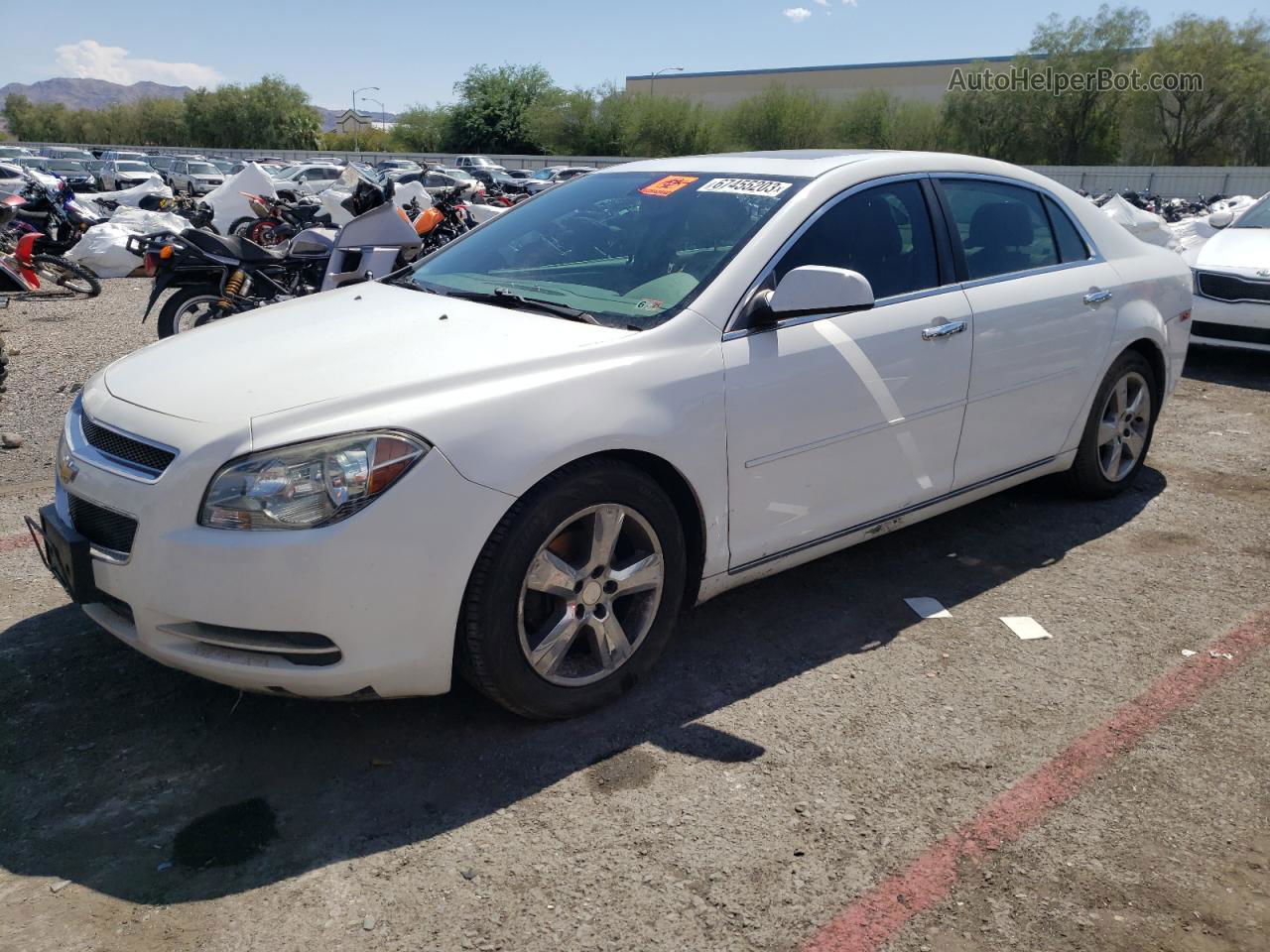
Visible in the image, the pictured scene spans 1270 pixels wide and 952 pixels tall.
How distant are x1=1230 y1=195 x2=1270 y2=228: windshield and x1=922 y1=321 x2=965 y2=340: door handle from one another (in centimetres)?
731

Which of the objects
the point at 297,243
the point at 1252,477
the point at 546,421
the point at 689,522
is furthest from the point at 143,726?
the point at 297,243

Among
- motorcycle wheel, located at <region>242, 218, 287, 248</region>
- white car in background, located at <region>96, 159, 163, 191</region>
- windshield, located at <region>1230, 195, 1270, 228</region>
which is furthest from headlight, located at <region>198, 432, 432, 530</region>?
white car in background, located at <region>96, 159, 163, 191</region>

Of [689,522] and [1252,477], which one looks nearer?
[689,522]

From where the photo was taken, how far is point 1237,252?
886 cm

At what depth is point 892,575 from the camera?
4.48 m

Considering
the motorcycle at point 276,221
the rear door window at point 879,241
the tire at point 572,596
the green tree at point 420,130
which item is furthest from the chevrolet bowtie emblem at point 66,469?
the green tree at point 420,130

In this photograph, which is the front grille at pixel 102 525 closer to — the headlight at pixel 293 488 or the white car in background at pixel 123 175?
the headlight at pixel 293 488

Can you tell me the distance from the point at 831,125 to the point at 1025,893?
71070 mm

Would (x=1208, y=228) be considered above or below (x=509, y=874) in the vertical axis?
above

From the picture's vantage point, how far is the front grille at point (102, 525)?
2820mm

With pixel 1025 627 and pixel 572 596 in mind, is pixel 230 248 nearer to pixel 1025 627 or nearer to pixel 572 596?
pixel 572 596

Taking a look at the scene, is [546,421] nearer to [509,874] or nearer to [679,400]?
[679,400]

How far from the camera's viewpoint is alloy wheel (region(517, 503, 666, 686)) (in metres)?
3.04

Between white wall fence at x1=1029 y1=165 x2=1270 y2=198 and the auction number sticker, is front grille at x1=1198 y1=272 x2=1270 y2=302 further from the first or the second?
white wall fence at x1=1029 y1=165 x2=1270 y2=198
